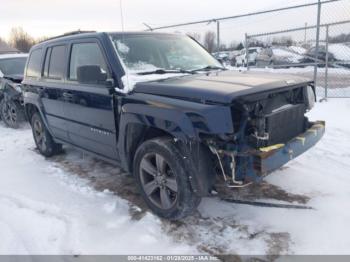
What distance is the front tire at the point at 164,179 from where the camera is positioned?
339cm

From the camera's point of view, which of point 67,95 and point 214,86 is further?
point 67,95

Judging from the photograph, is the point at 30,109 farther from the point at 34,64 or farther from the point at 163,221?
the point at 163,221

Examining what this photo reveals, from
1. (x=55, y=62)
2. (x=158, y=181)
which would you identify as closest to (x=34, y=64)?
(x=55, y=62)

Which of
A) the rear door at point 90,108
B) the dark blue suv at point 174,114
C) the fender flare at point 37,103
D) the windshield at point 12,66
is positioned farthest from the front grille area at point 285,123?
the windshield at point 12,66

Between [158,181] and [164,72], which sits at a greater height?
[164,72]

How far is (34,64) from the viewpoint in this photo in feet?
20.2

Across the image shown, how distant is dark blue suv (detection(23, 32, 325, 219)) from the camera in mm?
3146

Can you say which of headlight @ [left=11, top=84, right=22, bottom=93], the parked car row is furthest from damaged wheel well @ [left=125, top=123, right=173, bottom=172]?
the parked car row

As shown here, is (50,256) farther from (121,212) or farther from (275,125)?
(275,125)

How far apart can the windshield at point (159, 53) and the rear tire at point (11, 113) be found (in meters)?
5.20

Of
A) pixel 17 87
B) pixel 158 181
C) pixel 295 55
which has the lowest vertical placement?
pixel 158 181

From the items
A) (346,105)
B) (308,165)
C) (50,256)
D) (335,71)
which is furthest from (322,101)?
(335,71)

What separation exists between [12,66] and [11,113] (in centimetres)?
175

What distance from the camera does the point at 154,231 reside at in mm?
3521
